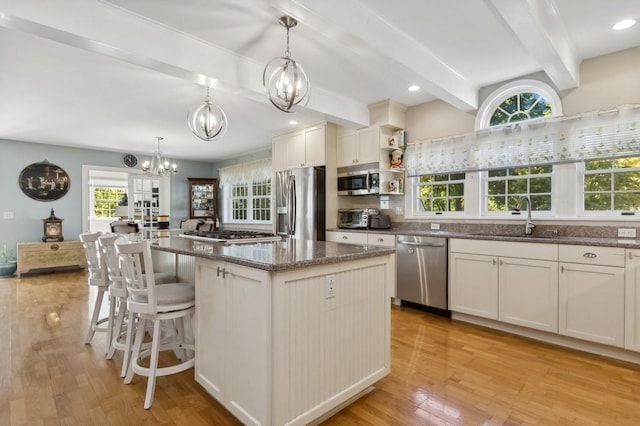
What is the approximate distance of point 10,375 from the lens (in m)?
2.25

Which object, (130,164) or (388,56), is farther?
(130,164)

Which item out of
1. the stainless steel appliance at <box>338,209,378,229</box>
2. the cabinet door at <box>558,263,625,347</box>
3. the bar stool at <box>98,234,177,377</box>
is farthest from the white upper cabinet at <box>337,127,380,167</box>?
the bar stool at <box>98,234,177,377</box>

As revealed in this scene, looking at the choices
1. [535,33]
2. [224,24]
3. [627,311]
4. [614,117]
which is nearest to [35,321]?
[224,24]

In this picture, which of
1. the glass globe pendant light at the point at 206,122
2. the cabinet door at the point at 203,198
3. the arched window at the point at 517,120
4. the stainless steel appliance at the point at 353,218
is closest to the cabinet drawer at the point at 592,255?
the arched window at the point at 517,120

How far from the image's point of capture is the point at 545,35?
2.28 meters

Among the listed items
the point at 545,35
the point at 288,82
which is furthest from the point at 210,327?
the point at 545,35

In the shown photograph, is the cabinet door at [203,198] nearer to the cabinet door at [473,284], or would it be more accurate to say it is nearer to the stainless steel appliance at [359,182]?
the stainless steel appliance at [359,182]

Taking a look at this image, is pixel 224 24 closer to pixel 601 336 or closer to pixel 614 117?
pixel 614 117

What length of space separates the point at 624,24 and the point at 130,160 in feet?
26.2

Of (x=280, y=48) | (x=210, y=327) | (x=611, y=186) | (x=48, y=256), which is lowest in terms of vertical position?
(x=48, y=256)

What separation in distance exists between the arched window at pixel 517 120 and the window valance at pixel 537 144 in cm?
19

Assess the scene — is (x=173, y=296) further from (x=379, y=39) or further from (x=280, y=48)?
(x=379, y=39)

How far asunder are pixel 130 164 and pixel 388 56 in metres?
6.54

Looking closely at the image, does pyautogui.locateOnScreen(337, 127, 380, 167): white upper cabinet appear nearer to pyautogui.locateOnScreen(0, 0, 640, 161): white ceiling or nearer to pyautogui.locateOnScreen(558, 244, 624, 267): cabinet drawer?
pyautogui.locateOnScreen(0, 0, 640, 161): white ceiling
